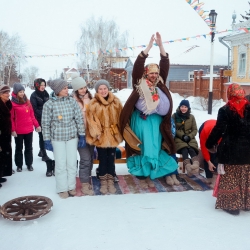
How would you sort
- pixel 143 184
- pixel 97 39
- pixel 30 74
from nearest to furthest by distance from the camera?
pixel 143 184
pixel 97 39
pixel 30 74

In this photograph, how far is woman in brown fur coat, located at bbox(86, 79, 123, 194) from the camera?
398 cm

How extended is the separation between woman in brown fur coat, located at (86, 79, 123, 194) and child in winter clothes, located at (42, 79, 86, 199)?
0.15 metres

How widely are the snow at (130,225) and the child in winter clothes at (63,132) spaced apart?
300 millimetres

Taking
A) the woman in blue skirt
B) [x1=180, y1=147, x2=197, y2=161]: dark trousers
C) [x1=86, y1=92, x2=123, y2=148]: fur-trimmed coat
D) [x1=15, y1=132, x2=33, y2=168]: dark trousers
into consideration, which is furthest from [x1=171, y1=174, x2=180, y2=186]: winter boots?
[x1=15, y1=132, x2=33, y2=168]: dark trousers

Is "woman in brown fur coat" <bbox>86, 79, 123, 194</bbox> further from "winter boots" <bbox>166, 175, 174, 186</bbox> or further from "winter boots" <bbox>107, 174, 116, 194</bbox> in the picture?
"winter boots" <bbox>166, 175, 174, 186</bbox>

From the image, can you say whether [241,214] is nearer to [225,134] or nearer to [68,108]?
[225,134]

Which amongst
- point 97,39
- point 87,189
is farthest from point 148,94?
point 97,39

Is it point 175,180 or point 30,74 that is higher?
point 30,74

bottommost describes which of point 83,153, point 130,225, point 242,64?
point 130,225

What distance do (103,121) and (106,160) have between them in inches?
24.7

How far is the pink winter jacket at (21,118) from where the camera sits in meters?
4.86

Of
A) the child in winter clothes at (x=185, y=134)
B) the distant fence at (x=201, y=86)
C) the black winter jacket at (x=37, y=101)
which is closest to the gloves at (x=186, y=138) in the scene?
the child in winter clothes at (x=185, y=134)

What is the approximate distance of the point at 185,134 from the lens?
467 cm

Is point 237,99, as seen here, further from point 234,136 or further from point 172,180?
point 172,180
